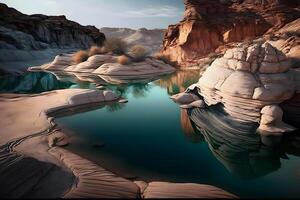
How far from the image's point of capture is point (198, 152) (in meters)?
6.46

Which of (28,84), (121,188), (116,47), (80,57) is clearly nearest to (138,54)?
(116,47)

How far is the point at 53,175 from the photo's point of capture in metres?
4.52

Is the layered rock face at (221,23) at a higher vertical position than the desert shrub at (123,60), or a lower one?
higher

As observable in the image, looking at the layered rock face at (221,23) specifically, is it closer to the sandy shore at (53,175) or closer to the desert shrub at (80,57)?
the desert shrub at (80,57)

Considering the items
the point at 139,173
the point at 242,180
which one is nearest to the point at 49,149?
the point at 139,173

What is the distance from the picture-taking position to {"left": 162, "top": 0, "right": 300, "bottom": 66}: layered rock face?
27.6 meters

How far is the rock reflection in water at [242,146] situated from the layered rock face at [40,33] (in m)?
20.7

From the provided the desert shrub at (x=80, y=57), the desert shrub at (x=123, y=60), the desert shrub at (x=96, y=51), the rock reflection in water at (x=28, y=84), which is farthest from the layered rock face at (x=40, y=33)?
the desert shrub at (x=123, y=60)

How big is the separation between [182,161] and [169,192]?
1.74 meters

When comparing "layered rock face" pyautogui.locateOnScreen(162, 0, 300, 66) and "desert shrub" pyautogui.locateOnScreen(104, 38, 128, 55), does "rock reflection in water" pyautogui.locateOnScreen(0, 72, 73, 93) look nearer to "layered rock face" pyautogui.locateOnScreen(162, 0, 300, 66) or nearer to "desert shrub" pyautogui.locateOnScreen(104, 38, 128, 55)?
"desert shrub" pyautogui.locateOnScreen(104, 38, 128, 55)

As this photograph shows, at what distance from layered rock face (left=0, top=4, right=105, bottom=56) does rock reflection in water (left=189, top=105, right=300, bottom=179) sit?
2075 centimetres

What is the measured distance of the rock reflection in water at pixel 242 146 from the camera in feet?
19.0

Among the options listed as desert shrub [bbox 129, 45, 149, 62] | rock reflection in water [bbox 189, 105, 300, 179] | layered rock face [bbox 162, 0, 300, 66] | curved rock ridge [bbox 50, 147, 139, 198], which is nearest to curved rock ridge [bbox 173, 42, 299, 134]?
rock reflection in water [bbox 189, 105, 300, 179]

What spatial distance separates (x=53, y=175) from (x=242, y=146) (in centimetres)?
467
